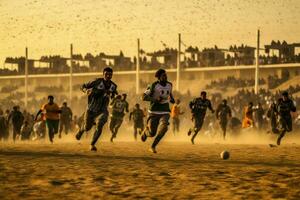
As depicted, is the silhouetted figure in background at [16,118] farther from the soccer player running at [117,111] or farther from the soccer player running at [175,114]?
the soccer player running at [175,114]

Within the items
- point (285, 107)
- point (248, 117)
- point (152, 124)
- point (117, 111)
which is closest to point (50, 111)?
point (117, 111)

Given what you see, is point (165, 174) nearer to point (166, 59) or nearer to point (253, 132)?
point (253, 132)

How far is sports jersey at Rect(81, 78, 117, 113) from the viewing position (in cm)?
1389

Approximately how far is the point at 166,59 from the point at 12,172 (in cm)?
7112

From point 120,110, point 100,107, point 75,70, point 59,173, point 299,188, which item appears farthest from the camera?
point 75,70

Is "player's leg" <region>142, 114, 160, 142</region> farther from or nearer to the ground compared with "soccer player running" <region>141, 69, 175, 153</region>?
nearer to the ground

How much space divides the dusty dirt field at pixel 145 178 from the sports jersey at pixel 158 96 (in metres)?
1.78

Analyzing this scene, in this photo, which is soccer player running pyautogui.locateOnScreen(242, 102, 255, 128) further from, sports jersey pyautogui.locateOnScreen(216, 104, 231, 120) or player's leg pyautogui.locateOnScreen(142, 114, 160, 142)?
player's leg pyautogui.locateOnScreen(142, 114, 160, 142)

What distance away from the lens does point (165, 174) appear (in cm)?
975

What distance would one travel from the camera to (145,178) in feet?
30.6

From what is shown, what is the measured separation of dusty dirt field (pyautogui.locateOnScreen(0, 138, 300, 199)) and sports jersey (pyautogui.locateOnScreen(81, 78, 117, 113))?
2.08 meters

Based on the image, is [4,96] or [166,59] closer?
[166,59]

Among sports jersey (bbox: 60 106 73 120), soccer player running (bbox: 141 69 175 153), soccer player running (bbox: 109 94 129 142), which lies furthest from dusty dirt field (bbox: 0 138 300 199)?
sports jersey (bbox: 60 106 73 120)

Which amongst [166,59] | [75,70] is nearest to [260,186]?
[166,59]
